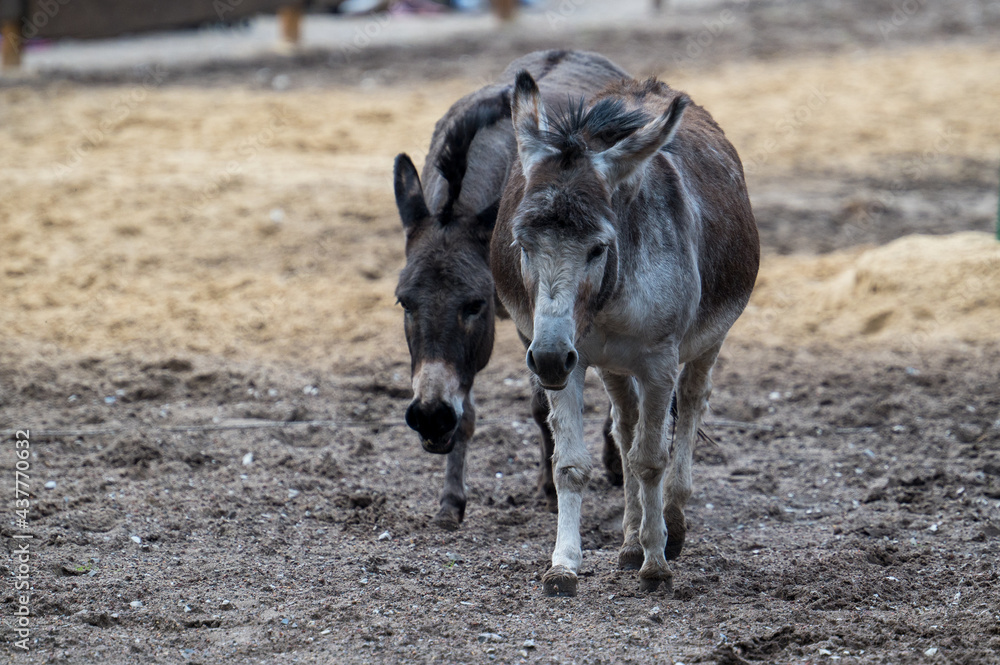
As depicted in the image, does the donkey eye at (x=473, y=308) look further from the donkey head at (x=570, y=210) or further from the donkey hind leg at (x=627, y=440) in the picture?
the donkey head at (x=570, y=210)

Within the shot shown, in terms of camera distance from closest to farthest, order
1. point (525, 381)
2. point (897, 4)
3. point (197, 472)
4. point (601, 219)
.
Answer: point (601, 219), point (197, 472), point (525, 381), point (897, 4)

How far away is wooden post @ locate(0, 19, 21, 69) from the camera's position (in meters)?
13.7

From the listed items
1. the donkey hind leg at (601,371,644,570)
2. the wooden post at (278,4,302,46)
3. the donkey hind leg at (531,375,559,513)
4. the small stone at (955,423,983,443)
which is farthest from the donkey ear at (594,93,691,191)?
the wooden post at (278,4,302,46)

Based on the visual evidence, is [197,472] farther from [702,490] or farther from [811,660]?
[811,660]

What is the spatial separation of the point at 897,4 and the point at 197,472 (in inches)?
672

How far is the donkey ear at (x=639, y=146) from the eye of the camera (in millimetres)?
3473

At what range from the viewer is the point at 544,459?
5.31m

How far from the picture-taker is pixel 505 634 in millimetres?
3719

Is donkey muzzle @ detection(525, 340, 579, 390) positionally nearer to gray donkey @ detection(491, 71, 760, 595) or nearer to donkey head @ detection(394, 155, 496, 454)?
gray donkey @ detection(491, 71, 760, 595)

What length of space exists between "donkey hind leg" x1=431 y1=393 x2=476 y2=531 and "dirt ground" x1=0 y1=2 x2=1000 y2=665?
0.10m

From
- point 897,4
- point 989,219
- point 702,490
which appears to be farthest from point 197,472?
point 897,4

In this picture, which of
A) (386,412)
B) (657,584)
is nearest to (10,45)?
(386,412)

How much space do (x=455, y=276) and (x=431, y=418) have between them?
66 centimetres

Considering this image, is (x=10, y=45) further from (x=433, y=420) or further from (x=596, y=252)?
(x=596, y=252)
